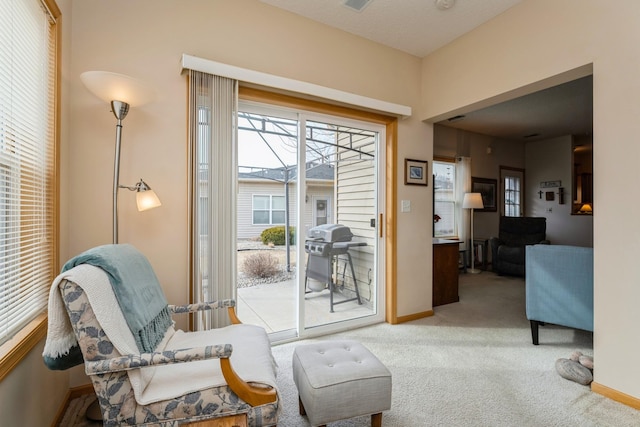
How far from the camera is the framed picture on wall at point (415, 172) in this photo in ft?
10.6


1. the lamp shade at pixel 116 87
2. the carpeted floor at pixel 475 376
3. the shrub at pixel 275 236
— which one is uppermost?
the lamp shade at pixel 116 87

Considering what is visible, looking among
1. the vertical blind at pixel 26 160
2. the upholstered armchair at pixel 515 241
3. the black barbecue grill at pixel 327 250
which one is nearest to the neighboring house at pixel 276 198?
the black barbecue grill at pixel 327 250

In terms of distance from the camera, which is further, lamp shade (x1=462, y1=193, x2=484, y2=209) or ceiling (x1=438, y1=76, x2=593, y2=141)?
lamp shade (x1=462, y1=193, x2=484, y2=209)

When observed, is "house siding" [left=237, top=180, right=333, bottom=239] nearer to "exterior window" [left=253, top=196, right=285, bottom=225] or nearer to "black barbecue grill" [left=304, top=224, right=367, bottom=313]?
"exterior window" [left=253, top=196, right=285, bottom=225]

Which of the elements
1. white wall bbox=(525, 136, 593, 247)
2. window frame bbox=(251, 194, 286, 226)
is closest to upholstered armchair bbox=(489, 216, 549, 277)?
white wall bbox=(525, 136, 593, 247)

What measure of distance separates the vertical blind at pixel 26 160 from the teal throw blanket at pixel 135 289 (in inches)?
11.8

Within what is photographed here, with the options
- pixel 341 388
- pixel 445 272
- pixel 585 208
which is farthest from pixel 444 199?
pixel 341 388

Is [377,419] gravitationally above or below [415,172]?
below

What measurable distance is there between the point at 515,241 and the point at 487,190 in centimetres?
117

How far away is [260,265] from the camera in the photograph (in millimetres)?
2773

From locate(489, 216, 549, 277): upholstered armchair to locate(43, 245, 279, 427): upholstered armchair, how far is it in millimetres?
5172

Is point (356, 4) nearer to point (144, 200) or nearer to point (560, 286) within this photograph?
point (144, 200)

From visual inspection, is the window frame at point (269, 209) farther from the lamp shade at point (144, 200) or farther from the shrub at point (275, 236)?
the lamp shade at point (144, 200)

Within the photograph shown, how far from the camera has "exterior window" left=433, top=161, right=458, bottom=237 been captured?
553 centimetres
